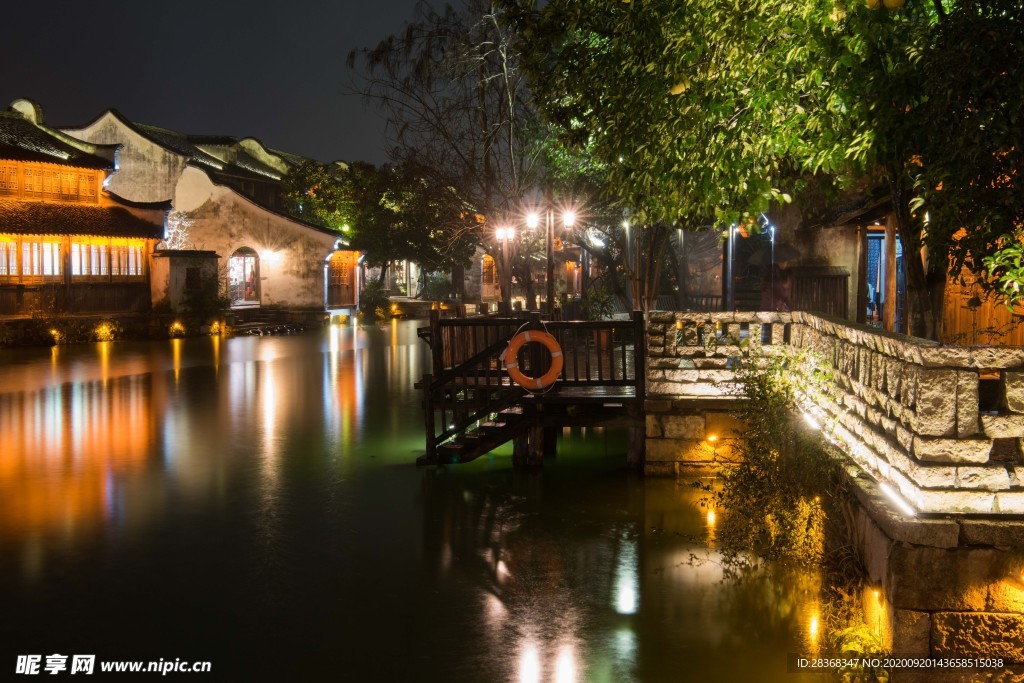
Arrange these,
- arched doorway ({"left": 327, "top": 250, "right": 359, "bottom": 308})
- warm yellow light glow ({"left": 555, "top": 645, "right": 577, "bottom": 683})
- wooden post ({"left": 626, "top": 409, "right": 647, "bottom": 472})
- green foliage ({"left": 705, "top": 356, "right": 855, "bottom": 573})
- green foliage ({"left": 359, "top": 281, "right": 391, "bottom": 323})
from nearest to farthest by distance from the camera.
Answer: warm yellow light glow ({"left": 555, "top": 645, "right": 577, "bottom": 683}) < green foliage ({"left": 705, "top": 356, "right": 855, "bottom": 573}) < wooden post ({"left": 626, "top": 409, "right": 647, "bottom": 472}) < green foliage ({"left": 359, "top": 281, "right": 391, "bottom": 323}) < arched doorway ({"left": 327, "top": 250, "right": 359, "bottom": 308})

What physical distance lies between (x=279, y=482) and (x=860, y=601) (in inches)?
307

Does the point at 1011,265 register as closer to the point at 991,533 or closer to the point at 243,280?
the point at 991,533

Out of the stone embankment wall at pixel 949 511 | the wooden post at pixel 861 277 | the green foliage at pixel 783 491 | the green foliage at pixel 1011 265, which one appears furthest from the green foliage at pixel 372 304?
the stone embankment wall at pixel 949 511

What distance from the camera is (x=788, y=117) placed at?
952 cm

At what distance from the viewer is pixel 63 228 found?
3541 cm

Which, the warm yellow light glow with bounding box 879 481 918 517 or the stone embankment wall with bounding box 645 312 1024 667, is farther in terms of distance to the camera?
the warm yellow light glow with bounding box 879 481 918 517

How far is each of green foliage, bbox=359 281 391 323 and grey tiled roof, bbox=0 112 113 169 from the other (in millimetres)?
15051

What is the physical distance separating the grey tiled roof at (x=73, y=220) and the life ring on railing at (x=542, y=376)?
26.9m

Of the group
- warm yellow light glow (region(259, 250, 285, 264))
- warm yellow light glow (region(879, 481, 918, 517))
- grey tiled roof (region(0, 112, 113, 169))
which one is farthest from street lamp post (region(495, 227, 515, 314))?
warm yellow light glow (region(259, 250, 285, 264))

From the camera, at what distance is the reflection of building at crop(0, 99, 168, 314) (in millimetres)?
34562

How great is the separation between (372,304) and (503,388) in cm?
3734

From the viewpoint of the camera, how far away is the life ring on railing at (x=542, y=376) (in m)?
12.9

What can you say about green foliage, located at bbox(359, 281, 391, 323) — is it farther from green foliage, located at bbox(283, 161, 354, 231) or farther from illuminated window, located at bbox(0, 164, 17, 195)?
illuminated window, located at bbox(0, 164, 17, 195)

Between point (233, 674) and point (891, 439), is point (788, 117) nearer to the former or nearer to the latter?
point (891, 439)
